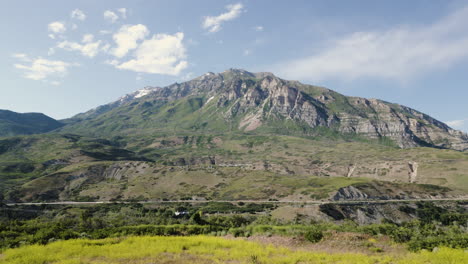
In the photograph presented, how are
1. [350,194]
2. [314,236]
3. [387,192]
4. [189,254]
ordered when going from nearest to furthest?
1. [189,254]
2. [314,236]
3. [350,194]
4. [387,192]

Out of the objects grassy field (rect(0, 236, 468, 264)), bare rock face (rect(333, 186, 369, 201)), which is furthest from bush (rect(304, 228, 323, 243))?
bare rock face (rect(333, 186, 369, 201))

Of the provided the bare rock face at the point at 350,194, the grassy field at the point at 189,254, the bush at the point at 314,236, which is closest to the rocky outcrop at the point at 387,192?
the bare rock face at the point at 350,194

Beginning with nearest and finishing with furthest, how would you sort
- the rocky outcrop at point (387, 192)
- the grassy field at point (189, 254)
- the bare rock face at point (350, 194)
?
the grassy field at point (189, 254) < the bare rock face at point (350, 194) < the rocky outcrop at point (387, 192)

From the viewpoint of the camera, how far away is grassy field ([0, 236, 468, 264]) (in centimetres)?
1995

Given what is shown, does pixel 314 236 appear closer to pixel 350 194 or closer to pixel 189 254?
pixel 189 254

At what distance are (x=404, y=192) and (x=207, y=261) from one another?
15080 cm

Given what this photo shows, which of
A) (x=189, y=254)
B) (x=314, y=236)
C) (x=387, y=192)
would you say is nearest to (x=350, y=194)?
(x=387, y=192)

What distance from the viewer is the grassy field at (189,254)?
19953 mm

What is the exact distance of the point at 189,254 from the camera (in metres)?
22.5

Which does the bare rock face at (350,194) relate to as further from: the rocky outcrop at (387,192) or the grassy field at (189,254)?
the grassy field at (189,254)

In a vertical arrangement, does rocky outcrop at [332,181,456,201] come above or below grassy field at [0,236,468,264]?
below

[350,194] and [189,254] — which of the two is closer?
[189,254]

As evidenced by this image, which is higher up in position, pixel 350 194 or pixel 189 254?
pixel 189 254

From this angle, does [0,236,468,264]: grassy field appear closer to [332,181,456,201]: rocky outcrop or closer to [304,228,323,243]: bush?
[304,228,323,243]: bush
